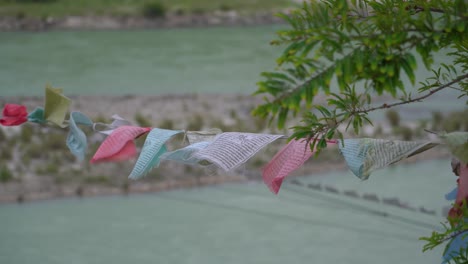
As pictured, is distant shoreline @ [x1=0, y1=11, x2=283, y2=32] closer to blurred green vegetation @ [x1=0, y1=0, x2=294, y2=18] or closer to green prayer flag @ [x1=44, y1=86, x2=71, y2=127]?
blurred green vegetation @ [x1=0, y1=0, x2=294, y2=18]

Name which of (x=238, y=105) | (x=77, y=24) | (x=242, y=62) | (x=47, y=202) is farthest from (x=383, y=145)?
(x=77, y=24)

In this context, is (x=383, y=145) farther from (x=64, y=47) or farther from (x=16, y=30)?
(x=16, y=30)

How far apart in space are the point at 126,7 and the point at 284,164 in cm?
1816

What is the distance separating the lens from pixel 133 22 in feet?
64.0

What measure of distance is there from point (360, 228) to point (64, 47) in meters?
11.0

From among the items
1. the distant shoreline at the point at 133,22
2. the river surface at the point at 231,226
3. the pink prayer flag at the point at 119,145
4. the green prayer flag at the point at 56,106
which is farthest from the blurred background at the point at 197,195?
the distant shoreline at the point at 133,22

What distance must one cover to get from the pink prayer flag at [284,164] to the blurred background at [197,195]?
83 mm

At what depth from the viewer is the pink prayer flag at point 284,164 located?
131 inches

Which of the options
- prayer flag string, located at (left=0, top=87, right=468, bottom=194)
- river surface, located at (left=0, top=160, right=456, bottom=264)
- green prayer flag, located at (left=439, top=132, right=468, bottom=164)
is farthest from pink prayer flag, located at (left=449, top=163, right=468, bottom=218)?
river surface, located at (left=0, top=160, right=456, bottom=264)

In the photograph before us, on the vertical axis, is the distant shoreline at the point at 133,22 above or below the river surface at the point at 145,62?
above

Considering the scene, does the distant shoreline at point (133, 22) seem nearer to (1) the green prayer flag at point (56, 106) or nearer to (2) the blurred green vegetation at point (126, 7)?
(2) the blurred green vegetation at point (126, 7)

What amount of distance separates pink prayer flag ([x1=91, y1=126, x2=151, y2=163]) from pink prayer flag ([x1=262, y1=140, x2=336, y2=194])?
62 centimetres

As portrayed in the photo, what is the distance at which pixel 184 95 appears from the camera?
10.9 metres

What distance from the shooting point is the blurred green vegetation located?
19.9 m
